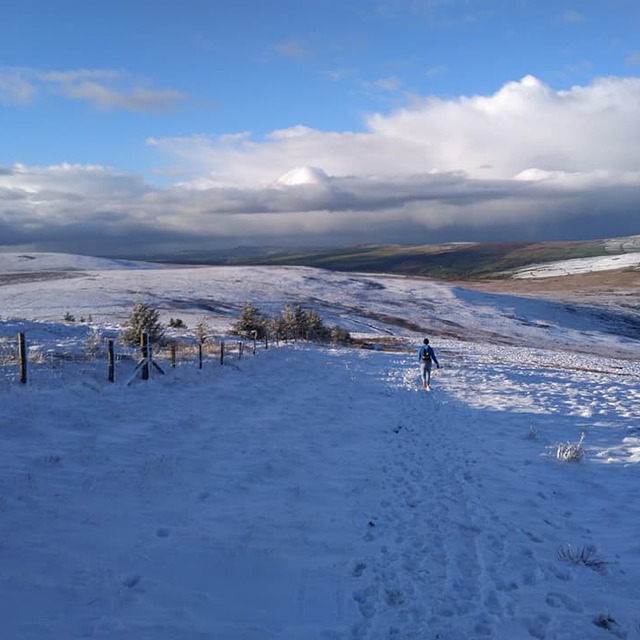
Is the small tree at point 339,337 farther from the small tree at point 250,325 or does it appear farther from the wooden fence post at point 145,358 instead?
the wooden fence post at point 145,358

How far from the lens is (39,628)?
4121mm

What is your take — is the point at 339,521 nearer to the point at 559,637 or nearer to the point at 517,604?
the point at 517,604

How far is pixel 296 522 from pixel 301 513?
0.30 meters

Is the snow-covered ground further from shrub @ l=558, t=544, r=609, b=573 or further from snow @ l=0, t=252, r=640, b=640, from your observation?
shrub @ l=558, t=544, r=609, b=573

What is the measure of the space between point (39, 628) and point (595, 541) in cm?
608

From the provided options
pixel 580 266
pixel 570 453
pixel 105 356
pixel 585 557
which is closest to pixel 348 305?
pixel 105 356

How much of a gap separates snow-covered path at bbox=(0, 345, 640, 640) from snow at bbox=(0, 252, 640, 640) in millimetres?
27

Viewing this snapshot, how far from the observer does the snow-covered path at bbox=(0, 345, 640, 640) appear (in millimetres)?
4645

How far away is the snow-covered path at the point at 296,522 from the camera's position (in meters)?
4.64

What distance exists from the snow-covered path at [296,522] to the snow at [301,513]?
27mm

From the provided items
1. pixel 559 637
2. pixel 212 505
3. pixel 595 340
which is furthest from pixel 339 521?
pixel 595 340

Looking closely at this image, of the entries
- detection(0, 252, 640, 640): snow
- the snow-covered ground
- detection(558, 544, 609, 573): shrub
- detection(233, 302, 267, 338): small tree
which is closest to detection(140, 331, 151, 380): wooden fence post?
detection(0, 252, 640, 640): snow

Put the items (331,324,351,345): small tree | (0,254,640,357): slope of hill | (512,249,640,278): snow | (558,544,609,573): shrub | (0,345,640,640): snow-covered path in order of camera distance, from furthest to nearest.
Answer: (512,249,640,278): snow
(0,254,640,357): slope of hill
(331,324,351,345): small tree
(558,544,609,573): shrub
(0,345,640,640): snow-covered path

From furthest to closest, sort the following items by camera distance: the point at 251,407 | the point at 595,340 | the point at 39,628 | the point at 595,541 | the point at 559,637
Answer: the point at 595,340 → the point at 251,407 → the point at 595,541 → the point at 559,637 → the point at 39,628
